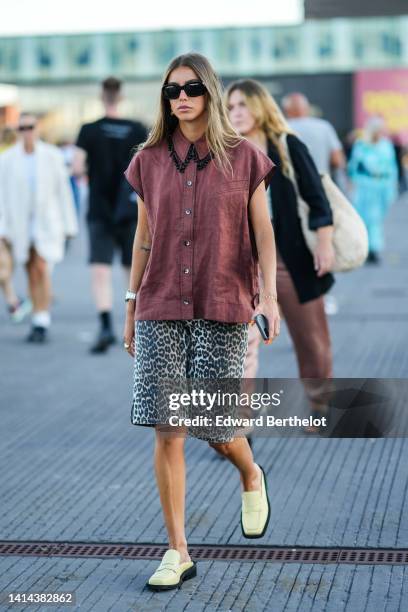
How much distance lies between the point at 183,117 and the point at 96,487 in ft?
7.14

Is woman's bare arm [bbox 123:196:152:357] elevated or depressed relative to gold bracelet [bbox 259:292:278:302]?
elevated

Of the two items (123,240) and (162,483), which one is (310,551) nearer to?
(162,483)

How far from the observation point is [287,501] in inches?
225

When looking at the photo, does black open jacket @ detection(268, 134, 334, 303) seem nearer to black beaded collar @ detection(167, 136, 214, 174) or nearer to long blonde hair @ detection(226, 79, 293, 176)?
long blonde hair @ detection(226, 79, 293, 176)

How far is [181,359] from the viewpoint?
459 centimetres

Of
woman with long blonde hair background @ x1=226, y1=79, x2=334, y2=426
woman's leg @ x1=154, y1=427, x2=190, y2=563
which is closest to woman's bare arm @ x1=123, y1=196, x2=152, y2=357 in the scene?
woman's leg @ x1=154, y1=427, x2=190, y2=563

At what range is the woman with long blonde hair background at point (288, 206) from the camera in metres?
6.38

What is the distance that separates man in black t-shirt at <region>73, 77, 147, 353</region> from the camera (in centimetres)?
994

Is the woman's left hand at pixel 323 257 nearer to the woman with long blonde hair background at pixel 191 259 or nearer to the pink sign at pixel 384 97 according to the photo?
the woman with long blonde hair background at pixel 191 259

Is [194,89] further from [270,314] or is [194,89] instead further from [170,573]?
[170,573]

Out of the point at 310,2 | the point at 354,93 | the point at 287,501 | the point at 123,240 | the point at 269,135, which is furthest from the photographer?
the point at 354,93

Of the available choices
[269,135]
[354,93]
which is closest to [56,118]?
[354,93]

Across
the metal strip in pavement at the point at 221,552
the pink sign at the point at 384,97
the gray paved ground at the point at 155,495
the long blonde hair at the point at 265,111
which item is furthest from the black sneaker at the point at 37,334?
the pink sign at the point at 384,97

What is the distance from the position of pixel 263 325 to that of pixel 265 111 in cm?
212
